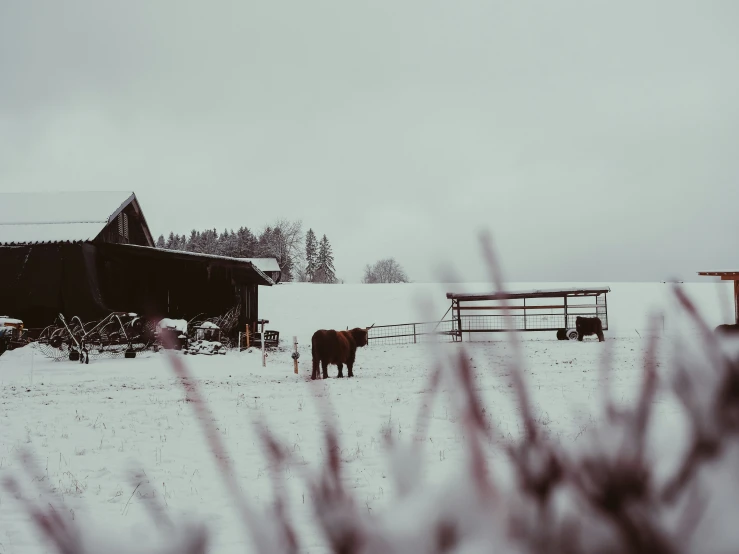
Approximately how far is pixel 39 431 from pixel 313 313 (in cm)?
3944

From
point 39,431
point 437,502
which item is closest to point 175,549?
point 437,502

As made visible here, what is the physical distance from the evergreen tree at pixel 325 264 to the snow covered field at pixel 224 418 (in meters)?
76.3

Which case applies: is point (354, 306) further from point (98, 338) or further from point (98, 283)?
point (98, 338)

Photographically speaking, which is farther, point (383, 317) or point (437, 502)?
point (383, 317)

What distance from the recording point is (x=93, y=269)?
20.6m

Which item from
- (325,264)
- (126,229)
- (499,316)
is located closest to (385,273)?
(325,264)

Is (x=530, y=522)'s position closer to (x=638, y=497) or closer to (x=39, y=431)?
(x=638, y=497)


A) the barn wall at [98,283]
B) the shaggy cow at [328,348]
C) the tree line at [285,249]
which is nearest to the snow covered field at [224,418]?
the shaggy cow at [328,348]

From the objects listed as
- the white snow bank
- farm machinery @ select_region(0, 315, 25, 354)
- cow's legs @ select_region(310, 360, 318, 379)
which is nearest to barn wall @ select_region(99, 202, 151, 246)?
farm machinery @ select_region(0, 315, 25, 354)

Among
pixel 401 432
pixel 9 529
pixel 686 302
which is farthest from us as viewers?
pixel 401 432

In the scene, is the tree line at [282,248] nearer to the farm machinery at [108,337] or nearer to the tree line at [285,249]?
the tree line at [285,249]

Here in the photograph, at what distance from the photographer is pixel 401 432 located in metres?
6.75

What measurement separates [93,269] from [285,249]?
58.5 metres

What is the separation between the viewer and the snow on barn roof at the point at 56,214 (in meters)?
20.9
